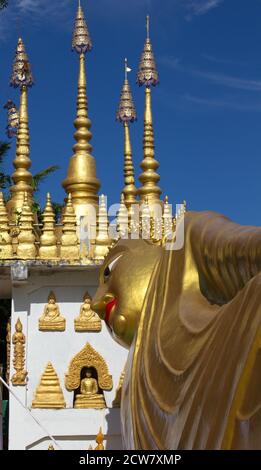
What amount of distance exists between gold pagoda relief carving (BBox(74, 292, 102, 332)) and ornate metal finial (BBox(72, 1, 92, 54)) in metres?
4.60

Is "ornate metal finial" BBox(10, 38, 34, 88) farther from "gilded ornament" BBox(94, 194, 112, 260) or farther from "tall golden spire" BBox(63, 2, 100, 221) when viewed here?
"gilded ornament" BBox(94, 194, 112, 260)

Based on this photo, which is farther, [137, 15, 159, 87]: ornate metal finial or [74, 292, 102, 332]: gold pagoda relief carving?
[137, 15, 159, 87]: ornate metal finial

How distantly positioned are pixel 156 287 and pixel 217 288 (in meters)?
0.87

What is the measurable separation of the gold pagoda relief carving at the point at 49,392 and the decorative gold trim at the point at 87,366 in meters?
0.16

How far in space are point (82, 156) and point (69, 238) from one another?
2.25 metres

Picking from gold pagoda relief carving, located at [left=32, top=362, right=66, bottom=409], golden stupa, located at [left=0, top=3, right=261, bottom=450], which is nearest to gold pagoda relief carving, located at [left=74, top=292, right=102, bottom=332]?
gold pagoda relief carving, located at [left=32, top=362, right=66, bottom=409]

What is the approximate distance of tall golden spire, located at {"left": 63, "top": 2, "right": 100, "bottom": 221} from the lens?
39.0 feet

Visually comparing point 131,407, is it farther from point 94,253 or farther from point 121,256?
point 94,253

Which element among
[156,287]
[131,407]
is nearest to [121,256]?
[156,287]

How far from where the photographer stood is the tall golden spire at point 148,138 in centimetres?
1295

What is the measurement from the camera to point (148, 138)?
43.6 ft

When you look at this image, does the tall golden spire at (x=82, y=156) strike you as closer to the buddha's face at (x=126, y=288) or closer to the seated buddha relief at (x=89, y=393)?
the seated buddha relief at (x=89, y=393)

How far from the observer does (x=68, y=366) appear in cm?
1028

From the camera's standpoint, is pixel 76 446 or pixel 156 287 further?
pixel 76 446
